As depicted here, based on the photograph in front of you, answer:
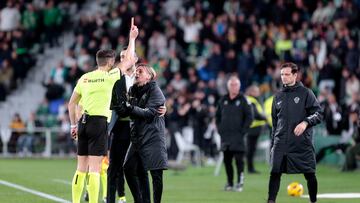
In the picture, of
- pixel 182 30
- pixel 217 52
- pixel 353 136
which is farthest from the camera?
pixel 182 30

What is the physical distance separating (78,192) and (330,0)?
70.6ft

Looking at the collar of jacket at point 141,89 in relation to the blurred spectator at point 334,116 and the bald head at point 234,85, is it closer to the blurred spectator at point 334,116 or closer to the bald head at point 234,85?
the bald head at point 234,85

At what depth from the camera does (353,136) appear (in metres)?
25.4

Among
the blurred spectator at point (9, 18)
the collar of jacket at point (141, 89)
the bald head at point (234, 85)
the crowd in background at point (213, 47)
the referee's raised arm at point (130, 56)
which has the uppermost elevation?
the blurred spectator at point (9, 18)

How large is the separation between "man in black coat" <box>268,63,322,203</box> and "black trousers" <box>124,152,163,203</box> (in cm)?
210

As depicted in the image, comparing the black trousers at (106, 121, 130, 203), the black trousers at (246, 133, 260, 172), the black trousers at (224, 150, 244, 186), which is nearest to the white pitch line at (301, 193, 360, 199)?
the black trousers at (224, 150, 244, 186)

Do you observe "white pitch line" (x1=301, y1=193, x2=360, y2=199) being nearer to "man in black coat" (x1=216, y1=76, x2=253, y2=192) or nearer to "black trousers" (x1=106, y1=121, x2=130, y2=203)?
"man in black coat" (x1=216, y1=76, x2=253, y2=192)

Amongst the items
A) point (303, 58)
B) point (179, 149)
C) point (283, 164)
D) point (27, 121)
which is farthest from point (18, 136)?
point (283, 164)

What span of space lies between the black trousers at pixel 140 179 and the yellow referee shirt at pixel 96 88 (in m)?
0.79

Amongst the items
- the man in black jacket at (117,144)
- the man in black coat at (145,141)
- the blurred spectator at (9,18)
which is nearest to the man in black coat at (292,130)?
the man in black coat at (145,141)

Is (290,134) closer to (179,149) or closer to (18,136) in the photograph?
(179,149)

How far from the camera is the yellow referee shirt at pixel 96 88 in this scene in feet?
44.2

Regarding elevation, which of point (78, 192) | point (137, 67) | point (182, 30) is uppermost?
point (182, 30)

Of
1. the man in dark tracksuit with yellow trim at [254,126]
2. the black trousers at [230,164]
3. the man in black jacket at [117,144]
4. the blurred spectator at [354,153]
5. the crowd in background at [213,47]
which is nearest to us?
the man in black jacket at [117,144]
